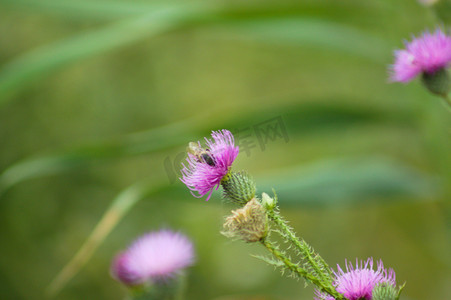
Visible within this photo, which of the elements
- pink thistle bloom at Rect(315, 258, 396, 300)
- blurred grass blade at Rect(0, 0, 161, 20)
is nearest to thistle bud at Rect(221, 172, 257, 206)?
pink thistle bloom at Rect(315, 258, 396, 300)

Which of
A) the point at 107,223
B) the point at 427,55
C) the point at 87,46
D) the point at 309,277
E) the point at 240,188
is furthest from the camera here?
the point at 87,46

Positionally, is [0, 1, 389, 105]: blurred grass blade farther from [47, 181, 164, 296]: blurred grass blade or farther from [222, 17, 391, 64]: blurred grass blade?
[47, 181, 164, 296]: blurred grass blade

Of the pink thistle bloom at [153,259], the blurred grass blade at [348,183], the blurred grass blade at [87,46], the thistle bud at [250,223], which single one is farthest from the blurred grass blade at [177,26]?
the thistle bud at [250,223]

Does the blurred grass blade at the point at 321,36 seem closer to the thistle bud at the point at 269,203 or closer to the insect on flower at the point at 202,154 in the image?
the insect on flower at the point at 202,154

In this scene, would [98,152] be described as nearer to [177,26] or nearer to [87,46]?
[87,46]

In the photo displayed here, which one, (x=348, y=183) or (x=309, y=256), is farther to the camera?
(x=348, y=183)

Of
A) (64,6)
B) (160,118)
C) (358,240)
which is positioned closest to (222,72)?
(160,118)

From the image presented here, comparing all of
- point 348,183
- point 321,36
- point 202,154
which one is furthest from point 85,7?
point 202,154
